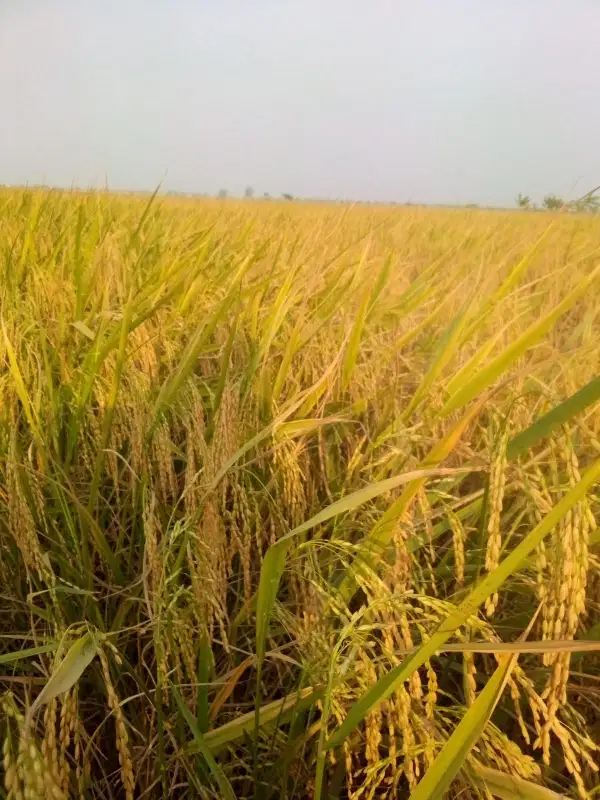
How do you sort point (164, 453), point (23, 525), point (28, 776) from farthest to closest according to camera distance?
point (164, 453)
point (23, 525)
point (28, 776)

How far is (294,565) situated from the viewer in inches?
25.1

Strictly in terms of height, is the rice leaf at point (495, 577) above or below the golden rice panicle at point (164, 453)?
above

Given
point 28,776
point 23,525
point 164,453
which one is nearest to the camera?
point 28,776

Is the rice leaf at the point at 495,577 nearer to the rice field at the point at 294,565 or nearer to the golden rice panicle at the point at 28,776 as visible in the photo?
the rice field at the point at 294,565

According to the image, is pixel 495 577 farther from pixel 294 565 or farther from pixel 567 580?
pixel 294 565

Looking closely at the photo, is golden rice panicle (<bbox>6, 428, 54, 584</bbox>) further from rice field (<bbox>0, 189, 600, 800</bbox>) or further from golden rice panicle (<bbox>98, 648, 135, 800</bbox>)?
golden rice panicle (<bbox>98, 648, 135, 800</bbox>)

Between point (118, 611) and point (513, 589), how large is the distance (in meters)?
0.48

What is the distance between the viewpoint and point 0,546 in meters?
0.76

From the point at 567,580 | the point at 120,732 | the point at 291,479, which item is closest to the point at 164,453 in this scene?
the point at 291,479

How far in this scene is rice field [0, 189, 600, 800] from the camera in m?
0.43

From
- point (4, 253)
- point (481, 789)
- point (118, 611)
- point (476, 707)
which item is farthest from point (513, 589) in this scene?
point (4, 253)

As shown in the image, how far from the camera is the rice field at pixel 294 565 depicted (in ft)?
1.40

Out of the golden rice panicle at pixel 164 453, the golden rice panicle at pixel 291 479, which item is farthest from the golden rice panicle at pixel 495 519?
the golden rice panicle at pixel 164 453

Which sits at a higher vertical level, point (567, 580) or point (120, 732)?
point (567, 580)
